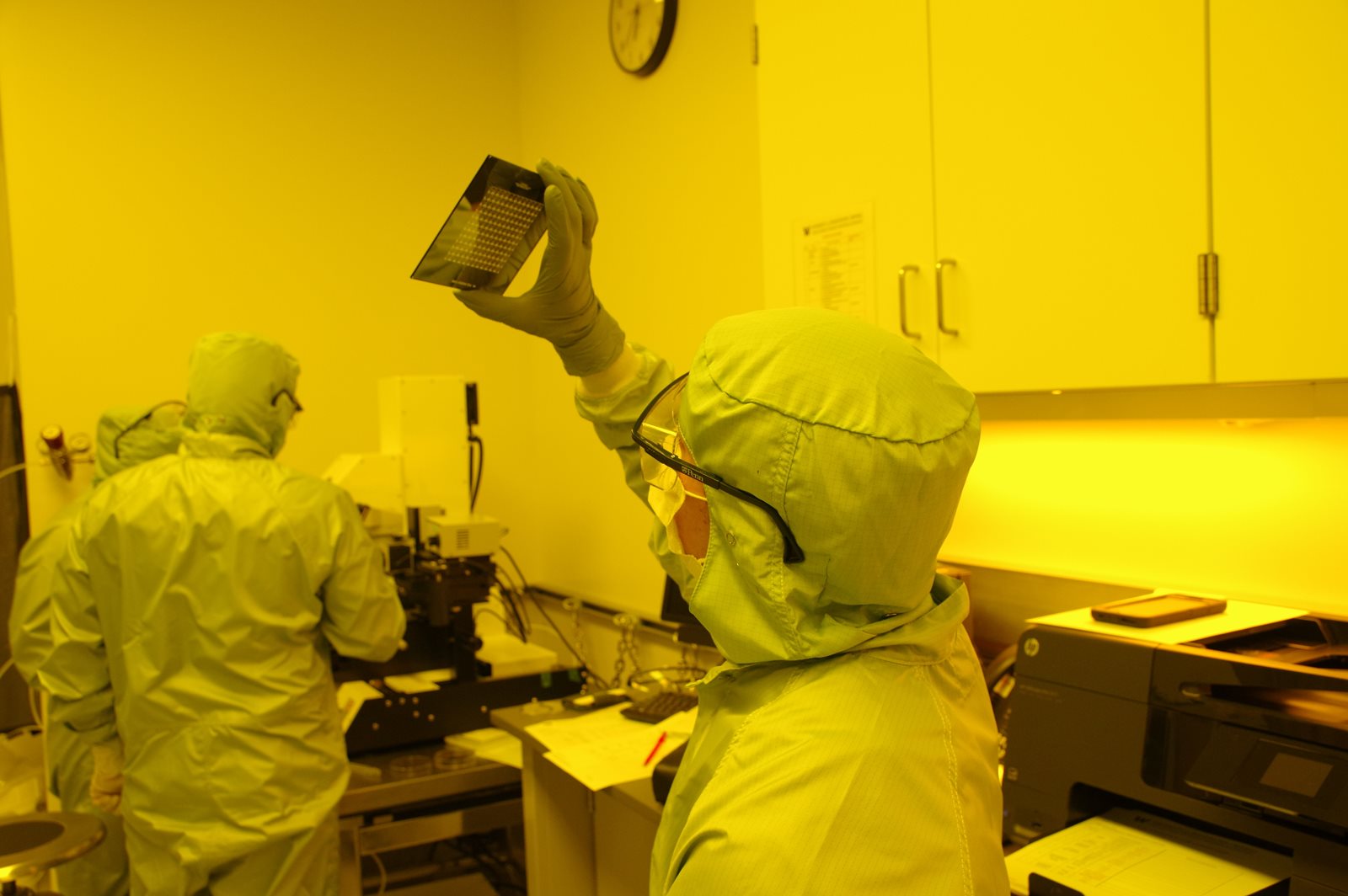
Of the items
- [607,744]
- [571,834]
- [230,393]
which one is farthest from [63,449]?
[607,744]

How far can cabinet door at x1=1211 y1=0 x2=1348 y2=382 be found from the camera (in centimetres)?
116

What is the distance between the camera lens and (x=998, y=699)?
1.81m

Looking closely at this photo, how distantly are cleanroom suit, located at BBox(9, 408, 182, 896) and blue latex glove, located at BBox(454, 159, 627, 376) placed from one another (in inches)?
63.3

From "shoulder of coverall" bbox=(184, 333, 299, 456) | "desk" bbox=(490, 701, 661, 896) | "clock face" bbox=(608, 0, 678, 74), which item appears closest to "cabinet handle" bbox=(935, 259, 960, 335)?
"desk" bbox=(490, 701, 661, 896)

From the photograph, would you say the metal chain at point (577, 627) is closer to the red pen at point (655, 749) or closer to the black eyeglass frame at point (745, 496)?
the red pen at point (655, 749)

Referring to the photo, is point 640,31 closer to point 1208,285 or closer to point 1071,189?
point 1071,189

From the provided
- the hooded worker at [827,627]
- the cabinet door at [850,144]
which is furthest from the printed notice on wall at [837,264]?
the hooded worker at [827,627]

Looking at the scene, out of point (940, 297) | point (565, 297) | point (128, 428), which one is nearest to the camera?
point (565, 297)

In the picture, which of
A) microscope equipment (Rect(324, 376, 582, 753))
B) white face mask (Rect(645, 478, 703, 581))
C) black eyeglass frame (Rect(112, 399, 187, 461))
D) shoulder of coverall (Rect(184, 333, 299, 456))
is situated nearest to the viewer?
white face mask (Rect(645, 478, 703, 581))

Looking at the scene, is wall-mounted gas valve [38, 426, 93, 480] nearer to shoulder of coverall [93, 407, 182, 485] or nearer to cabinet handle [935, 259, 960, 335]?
shoulder of coverall [93, 407, 182, 485]

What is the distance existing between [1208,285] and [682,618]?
1444mm

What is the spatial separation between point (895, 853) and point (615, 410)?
0.74 metres

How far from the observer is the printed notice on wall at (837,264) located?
1731 millimetres

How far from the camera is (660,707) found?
88.5 inches
